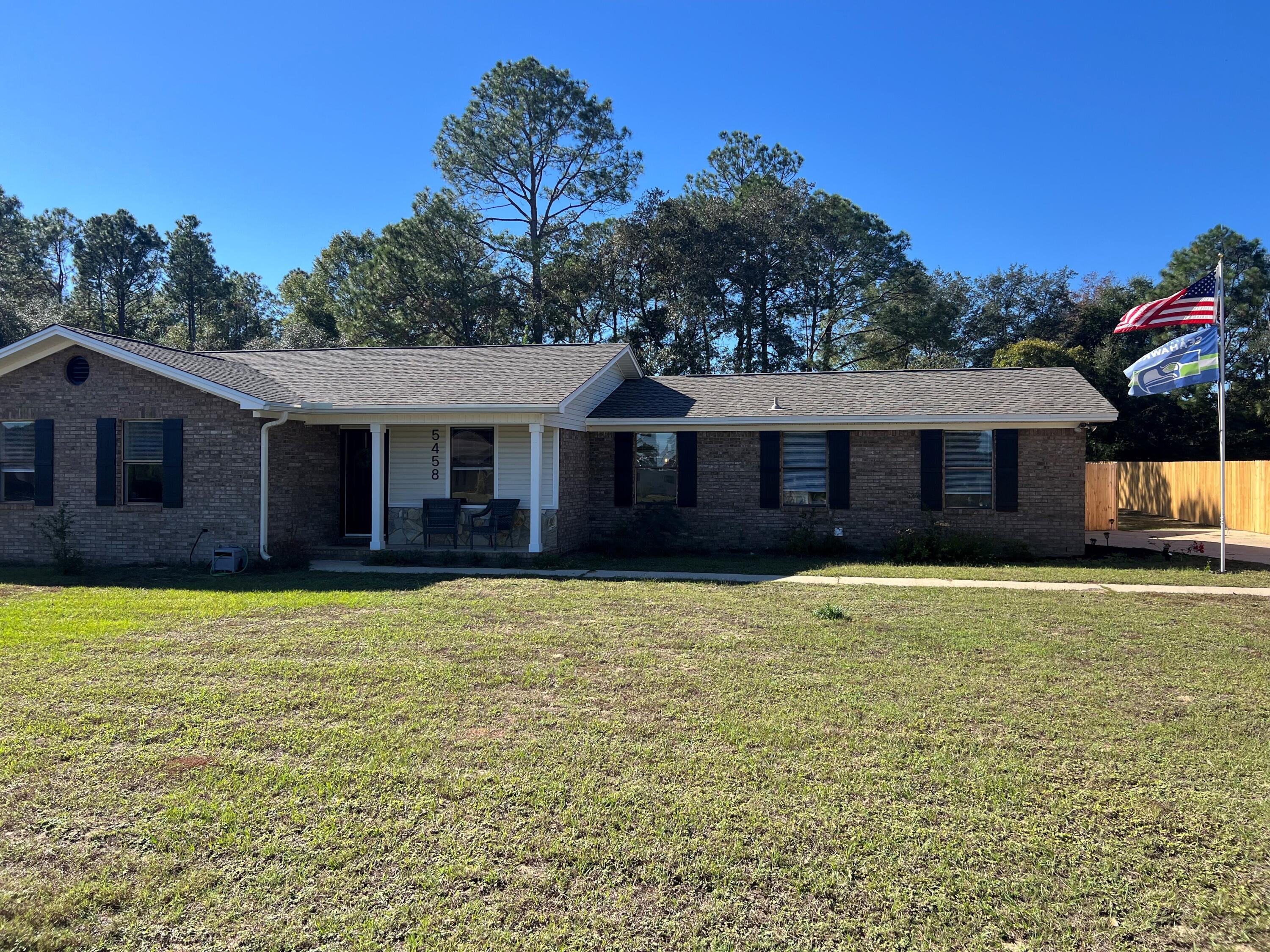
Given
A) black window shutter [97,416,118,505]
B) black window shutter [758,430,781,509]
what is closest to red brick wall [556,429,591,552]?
black window shutter [758,430,781,509]

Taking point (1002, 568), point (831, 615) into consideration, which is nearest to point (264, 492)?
point (831, 615)

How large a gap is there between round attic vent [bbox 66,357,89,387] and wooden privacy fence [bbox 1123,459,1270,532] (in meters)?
20.8

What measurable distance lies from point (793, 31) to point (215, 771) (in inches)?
696

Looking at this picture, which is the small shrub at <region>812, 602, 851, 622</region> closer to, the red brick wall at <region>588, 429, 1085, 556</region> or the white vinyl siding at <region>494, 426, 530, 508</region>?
the red brick wall at <region>588, 429, 1085, 556</region>

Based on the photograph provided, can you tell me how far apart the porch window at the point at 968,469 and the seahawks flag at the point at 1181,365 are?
2436mm

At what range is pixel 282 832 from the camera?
3676mm

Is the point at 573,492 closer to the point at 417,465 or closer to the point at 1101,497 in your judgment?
the point at 417,465

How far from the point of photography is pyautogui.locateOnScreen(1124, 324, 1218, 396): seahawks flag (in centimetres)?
1239

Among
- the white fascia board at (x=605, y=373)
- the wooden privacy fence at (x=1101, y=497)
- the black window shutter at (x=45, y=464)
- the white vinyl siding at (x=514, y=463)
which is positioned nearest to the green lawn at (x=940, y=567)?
the white vinyl siding at (x=514, y=463)

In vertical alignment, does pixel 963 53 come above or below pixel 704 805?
above

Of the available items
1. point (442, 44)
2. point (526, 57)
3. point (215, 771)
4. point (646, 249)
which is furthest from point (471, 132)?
point (215, 771)

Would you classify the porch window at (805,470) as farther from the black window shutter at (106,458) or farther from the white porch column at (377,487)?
the black window shutter at (106,458)

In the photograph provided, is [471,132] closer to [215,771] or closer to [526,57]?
[526,57]

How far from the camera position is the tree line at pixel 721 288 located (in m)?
31.0
